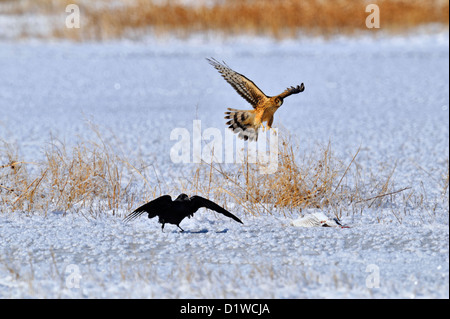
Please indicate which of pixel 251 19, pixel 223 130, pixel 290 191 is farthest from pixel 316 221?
pixel 251 19

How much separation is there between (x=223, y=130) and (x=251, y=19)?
6.79 m

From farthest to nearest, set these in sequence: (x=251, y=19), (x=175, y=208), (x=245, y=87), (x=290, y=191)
Answer: (x=251, y=19)
(x=290, y=191)
(x=175, y=208)
(x=245, y=87)

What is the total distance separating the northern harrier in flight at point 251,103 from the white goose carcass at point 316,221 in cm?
90

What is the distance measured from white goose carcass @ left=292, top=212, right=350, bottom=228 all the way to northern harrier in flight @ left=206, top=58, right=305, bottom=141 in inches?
35.3

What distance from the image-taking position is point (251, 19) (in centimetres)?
1344

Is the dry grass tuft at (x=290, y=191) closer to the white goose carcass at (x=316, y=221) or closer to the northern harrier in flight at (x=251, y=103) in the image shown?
the white goose carcass at (x=316, y=221)

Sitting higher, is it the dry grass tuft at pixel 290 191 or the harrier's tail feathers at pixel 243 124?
the harrier's tail feathers at pixel 243 124

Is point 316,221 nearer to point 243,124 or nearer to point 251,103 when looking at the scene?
point 243,124

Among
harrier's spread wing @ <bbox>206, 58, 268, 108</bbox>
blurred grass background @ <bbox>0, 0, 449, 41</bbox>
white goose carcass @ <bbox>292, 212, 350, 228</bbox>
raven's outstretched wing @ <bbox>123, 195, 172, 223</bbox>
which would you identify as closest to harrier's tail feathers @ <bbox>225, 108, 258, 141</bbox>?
harrier's spread wing @ <bbox>206, 58, 268, 108</bbox>

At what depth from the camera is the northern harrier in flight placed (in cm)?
310

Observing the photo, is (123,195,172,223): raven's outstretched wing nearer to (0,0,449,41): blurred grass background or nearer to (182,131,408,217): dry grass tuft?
(182,131,408,217): dry grass tuft

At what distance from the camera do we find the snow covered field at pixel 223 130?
312 cm

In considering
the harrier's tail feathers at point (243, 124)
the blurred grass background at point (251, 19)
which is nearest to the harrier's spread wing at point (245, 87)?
the harrier's tail feathers at point (243, 124)

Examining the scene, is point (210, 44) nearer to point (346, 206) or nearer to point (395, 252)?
point (346, 206)
